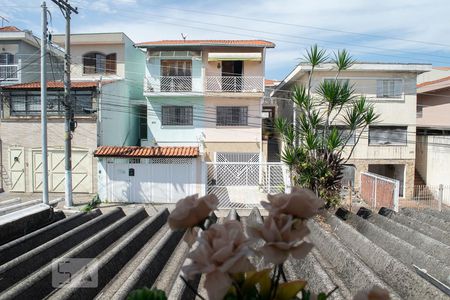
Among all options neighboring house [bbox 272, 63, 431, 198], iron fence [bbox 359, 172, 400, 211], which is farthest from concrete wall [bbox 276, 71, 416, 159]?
iron fence [bbox 359, 172, 400, 211]

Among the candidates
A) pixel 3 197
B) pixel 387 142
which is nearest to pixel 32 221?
pixel 3 197

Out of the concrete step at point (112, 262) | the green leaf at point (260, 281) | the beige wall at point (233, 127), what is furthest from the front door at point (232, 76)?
the green leaf at point (260, 281)

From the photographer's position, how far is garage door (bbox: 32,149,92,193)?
17.9 meters

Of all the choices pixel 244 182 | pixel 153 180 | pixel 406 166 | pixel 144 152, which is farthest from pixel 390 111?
pixel 144 152

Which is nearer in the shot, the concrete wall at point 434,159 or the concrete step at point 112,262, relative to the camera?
the concrete step at point 112,262

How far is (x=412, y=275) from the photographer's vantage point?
368 cm

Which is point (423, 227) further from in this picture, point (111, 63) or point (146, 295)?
point (111, 63)

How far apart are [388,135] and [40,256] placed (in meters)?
20.2

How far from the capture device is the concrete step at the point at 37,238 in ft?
15.9

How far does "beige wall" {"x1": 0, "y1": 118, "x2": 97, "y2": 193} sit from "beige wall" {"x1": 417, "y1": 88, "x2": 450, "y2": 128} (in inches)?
742

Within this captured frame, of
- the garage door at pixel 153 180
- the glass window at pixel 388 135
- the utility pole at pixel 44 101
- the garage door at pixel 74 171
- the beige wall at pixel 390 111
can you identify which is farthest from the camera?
the glass window at pixel 388 135

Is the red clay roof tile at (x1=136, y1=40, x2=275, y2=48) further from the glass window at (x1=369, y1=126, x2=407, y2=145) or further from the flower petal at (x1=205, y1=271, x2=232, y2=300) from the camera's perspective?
the flower petal at (x1=205, y1=271, x2=232, y2=300)

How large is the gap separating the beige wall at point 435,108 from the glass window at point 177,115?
13875mm

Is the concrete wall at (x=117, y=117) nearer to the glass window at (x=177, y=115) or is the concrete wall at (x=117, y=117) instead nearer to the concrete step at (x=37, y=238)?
the glass window at (x=177, y=115)
